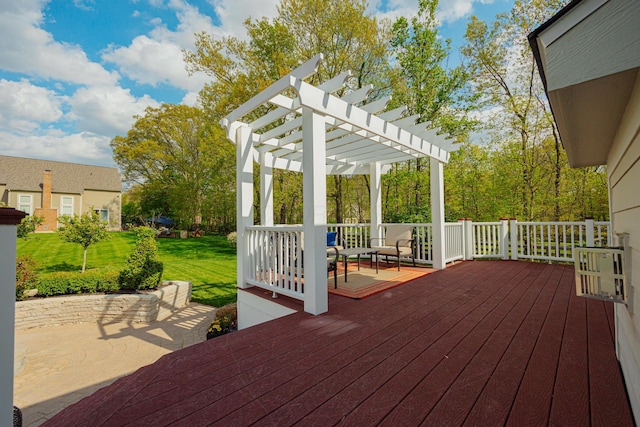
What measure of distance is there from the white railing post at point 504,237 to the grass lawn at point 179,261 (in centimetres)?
720

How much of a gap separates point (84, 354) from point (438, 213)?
7028mm

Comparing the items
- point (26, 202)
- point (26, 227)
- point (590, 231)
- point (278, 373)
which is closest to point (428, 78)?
point (590, 231)

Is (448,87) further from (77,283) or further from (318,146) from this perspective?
(77,283)

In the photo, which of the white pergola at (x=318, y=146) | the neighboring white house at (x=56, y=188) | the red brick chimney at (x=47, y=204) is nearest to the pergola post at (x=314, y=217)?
the white pergola at (x=318, y=146)

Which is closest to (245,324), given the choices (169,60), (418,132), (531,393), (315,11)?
(531,393)

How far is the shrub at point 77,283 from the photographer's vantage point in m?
6.05

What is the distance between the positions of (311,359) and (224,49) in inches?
525

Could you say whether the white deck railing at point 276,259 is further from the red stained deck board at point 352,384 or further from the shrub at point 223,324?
the red stained deck board at point 352,384

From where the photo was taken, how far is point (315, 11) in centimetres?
1057

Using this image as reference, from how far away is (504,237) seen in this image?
6.86 m

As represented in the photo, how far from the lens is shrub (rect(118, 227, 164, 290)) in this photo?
640cm

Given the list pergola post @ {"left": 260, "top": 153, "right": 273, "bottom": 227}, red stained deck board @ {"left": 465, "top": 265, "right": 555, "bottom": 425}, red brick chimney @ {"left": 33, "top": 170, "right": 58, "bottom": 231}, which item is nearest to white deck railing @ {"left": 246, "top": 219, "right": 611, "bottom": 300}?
pergola post @ {"left": 260, "top": 153, "right": 273, "bottom": 227}

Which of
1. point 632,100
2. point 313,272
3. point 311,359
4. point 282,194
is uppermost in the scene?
point 282,194

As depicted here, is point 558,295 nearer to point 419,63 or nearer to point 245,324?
point 245,324
